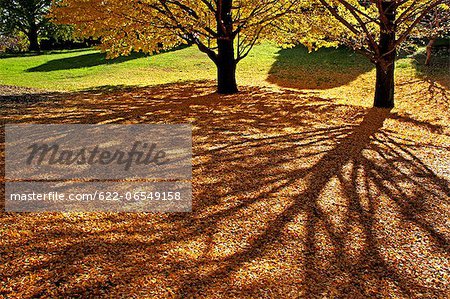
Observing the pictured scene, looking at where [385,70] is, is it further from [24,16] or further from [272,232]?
[24,16]

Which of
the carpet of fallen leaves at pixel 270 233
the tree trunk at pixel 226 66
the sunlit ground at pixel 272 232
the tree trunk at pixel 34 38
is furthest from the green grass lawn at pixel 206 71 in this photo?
the tree trunk at pixel 34 38

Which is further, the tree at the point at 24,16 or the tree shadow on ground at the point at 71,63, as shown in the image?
the tree at the point at 24,16

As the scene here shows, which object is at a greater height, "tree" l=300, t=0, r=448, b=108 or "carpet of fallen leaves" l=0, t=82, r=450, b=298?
"tree" l=300, t=0, r=448, b=108

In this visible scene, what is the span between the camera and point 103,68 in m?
18.3

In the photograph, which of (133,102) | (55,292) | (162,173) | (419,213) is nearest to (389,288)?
(419,213)

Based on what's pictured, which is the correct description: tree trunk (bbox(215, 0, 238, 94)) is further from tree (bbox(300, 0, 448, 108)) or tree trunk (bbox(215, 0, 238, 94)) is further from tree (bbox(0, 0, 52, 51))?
tree (bbox(0, 0, 52, 51))

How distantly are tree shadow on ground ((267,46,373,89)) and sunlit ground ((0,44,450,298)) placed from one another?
6908 millimetres

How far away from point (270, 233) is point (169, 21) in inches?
296

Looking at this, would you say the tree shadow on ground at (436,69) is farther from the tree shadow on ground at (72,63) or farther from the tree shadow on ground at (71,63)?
the tree shadow on ground at (71,63)

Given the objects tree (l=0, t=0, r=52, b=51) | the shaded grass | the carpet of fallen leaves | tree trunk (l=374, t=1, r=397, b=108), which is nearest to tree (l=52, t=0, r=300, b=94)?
tree trunk (l=374, t=1, r=397, b=108)

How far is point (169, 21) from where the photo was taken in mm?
9133

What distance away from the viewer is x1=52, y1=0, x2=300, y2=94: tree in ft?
27.2

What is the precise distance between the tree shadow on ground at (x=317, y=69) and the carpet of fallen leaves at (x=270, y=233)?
7.27 m

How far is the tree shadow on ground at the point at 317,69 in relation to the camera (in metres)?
12.9
